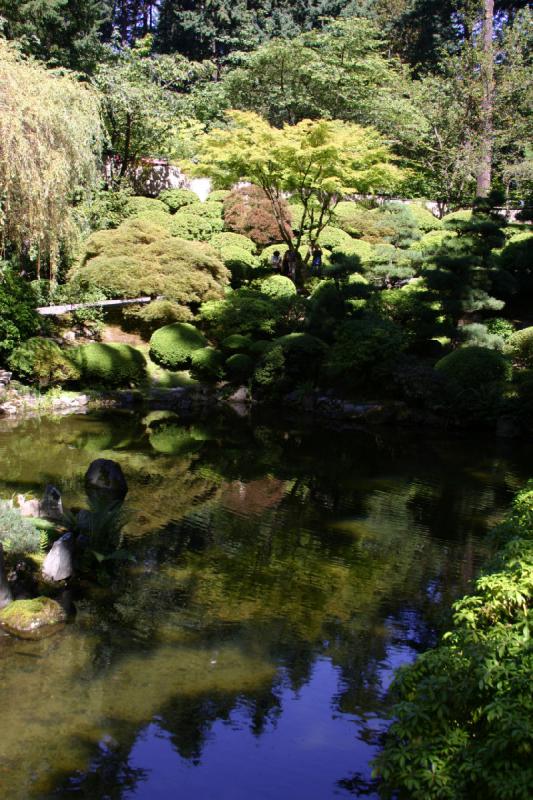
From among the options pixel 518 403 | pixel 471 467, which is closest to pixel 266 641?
pixel 471 467

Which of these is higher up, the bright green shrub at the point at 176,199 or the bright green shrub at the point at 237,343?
the bright green shrub at the point at 176,199

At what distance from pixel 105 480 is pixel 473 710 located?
674 cm

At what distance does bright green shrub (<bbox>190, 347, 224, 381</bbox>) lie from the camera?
56.2 ft

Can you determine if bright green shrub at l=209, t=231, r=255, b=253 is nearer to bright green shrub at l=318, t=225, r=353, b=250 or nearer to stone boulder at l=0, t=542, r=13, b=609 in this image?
bright green shrub at l=318, t=225, r=353, b=250

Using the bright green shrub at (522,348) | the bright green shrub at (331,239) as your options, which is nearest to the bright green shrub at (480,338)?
the bright green shrub at (522,348)

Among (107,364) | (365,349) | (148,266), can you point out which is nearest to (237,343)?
(148,266)

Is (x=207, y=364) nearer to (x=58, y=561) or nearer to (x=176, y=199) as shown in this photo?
→ (x=176, y=199)

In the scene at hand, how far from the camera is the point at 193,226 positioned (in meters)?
22.3

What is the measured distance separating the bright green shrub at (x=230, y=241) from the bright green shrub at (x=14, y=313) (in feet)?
24.1

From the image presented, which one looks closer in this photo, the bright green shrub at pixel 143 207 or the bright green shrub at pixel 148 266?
the bright green shrub at pixel 148 266

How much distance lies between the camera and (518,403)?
1457 cm

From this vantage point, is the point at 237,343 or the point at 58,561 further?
the point at 237,343

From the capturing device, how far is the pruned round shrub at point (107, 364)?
1602 centimetres

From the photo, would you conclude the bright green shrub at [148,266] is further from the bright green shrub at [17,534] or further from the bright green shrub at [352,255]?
the bright green shrub at [17,534]
